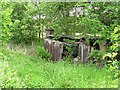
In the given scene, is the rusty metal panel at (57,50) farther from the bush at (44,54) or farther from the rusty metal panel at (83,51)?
the rusty metal panel at (83,51)

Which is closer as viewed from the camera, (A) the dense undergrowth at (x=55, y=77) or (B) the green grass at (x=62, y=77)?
(A) the dense undergrowth at (x=55, y=77)

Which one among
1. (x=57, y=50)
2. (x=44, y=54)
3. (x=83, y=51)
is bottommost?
(x=44, y=54)

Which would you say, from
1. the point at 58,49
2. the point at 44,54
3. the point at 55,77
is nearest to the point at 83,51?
the point at 58,49

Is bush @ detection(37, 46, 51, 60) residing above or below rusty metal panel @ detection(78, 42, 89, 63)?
below

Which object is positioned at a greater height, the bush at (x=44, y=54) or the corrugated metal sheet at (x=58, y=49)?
the corrugated metal sheet at (x=58, y=49)

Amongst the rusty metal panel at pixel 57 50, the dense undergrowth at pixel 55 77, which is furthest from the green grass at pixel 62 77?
the rusty metal panel at pixel 57 50

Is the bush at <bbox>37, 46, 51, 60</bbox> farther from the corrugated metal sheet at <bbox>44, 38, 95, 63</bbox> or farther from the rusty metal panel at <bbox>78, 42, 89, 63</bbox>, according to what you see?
the rusty metal panel at <bbox>78, 42, 89, 63</bbox>

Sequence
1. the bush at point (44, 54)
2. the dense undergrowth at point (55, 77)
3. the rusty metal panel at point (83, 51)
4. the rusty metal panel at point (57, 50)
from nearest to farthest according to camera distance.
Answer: the dense undergrowth at point (55, 77), the rusty metal panel at point (83, 51), the rusty metal panel at point (57, 50), the bush at point (44, 54)

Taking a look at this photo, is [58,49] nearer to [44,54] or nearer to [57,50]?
[57,50]

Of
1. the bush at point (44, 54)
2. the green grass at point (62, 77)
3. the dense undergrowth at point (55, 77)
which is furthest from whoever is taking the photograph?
the bush at point (44, 54)

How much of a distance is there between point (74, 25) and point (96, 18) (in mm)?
2157

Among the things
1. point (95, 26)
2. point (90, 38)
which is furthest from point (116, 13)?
point (90, 38)

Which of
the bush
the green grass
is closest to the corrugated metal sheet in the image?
the bush

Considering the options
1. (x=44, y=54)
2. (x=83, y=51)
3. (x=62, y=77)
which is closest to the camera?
(x=62, y=77)
